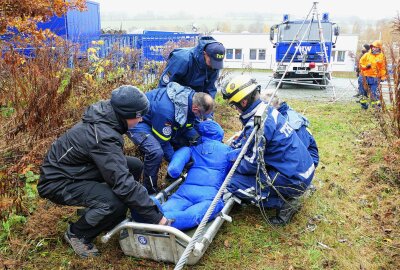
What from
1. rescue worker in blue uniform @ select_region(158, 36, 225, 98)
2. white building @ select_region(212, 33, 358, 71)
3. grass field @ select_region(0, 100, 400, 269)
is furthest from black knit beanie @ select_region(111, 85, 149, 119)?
white building @ select_region(212, 33, 358, 71)

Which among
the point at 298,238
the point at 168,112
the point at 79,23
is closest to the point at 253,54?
the point at 79,23

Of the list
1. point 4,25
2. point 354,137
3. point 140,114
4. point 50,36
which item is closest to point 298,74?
point 354,137

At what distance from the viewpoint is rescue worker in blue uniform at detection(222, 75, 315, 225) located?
10.9 ft

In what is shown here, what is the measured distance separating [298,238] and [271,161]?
2.55ft

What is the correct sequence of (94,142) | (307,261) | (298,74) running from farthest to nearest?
(298,74), (307,261), (94,142)

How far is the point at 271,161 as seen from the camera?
3404 millimetres

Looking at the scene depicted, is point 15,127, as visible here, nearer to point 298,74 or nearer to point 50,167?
point 50,167

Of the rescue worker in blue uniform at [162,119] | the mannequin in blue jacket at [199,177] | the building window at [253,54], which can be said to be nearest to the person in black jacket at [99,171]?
the mannequin in blue jacket at [199,177]

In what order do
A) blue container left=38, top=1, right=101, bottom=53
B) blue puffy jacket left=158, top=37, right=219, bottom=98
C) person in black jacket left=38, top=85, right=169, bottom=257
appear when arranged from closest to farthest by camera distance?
person in black jacket left=38, top=85, right=169, bottom=257
blue puffy jacket left=158, top=37, right=219, bottom=98
blue container left=38, top=1, right=101, bottom=53

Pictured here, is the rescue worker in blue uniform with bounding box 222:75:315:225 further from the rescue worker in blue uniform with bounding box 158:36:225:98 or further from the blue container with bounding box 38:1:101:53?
the blue container with bounding box 38:1:101:53

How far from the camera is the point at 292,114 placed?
4.11 m

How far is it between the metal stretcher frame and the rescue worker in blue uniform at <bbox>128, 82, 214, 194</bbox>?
36.7 inches

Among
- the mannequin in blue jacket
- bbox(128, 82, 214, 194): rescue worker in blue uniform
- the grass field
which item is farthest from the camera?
bbox(128, 82, 214, 194): rescue worker in blue uniform

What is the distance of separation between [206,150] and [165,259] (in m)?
1.35
